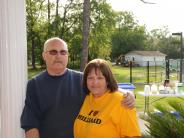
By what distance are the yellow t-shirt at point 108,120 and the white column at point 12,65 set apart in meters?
0.49

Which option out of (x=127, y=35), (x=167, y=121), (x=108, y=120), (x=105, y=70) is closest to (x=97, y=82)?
(x=105, y=70)

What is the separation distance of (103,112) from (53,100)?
414 mm

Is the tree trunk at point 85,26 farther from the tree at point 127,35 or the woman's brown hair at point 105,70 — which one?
the tree at point 127,35

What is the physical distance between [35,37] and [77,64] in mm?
3931

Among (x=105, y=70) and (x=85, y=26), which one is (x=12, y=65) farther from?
(x=85, y=26)

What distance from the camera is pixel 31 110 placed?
249 cm

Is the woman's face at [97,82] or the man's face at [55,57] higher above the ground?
the man's face at [55,57]

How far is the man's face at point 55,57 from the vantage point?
2482 millimetres

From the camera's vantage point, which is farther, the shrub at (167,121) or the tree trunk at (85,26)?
the tree trunk at (85,26)

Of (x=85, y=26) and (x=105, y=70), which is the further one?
(x=85, y=26)

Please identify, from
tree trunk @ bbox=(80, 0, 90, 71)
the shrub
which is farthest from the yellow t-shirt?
tree trunk @ bbox=(80, 0, 90, 71)

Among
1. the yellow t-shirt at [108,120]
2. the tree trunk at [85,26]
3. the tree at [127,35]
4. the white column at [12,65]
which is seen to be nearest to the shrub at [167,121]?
the yellow t-shirt at [108,120]

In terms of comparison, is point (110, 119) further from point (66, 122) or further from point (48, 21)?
point (48, 21)

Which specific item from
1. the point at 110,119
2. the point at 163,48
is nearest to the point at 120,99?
the point at 110,119
